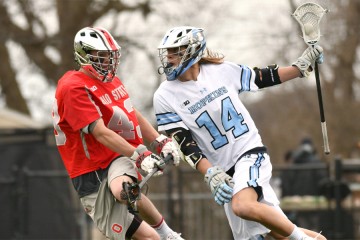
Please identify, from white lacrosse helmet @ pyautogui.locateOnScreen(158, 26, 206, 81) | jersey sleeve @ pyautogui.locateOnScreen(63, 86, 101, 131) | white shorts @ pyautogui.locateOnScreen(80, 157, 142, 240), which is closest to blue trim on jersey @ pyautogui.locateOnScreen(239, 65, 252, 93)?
white lacrosse helmet @ pyautogui.locateOnScreen(158, 26, 206, 81)

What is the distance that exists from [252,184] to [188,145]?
26.0 inches

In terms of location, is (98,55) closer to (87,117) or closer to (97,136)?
(87,117)

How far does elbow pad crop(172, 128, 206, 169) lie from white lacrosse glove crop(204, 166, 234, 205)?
21cm

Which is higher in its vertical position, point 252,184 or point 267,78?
point 267,78

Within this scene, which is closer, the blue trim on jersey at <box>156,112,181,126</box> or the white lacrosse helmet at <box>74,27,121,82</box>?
the white lacrosse helmet at <box>74,27,121,82</box>

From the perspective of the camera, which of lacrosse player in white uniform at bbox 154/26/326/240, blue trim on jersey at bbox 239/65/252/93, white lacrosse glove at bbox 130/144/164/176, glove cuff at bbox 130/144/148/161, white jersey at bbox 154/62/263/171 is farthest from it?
blue trim on jersey at bbox 239/65/252/93

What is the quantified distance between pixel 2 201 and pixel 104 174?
7.06m

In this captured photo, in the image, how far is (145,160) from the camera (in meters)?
8.84

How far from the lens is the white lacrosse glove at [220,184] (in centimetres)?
888

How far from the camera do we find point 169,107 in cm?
923

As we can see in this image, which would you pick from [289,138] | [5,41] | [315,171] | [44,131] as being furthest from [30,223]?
[289,138]

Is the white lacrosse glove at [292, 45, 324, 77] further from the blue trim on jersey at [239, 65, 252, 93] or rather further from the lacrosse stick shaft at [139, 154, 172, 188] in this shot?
the lacrosse stick shaft at [139, 154, 172, 188]

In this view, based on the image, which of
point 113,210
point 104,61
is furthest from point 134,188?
point 104,61

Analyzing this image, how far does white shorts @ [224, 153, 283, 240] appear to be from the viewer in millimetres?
8984
